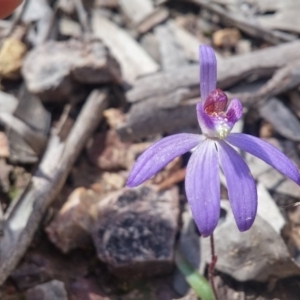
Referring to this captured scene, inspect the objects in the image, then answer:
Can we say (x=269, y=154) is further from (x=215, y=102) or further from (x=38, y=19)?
(x=38, y=19)

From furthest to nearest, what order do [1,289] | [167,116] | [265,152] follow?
[167,116] < [1,289] < [265,152]

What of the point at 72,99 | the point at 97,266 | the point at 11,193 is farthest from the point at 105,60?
→ the point at 97,266

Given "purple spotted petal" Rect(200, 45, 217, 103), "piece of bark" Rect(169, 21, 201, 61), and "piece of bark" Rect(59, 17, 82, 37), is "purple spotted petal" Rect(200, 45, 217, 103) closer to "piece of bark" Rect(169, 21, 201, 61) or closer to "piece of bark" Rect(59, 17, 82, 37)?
"piece of bark" Rect(169, 21, 201, 61)

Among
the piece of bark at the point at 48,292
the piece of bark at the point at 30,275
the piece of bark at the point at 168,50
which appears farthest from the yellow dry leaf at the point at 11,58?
the piece of bark at the point at 48,292

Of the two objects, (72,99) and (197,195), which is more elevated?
(197,195)

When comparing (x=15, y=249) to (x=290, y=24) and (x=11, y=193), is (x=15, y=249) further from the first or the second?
(x=290, y=24)

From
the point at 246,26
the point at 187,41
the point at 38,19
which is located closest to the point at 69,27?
the point at 38,19
